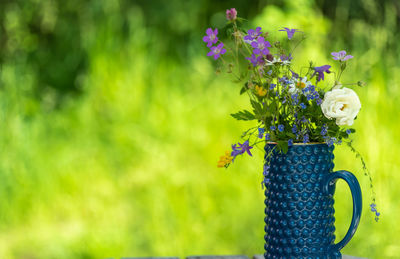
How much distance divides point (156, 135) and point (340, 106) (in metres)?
2.07

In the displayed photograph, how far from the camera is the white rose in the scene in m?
1.13

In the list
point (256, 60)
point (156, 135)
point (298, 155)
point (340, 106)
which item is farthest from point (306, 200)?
point (156, 135)

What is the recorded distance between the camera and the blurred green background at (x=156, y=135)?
2.71 meters

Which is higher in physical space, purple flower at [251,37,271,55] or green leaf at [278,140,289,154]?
purple flower at [251,37,271,55]

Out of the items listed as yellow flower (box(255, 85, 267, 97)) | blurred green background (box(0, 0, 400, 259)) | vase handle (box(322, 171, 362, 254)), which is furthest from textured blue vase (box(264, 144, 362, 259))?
blurred green background (box(0, 0, 400, 259))

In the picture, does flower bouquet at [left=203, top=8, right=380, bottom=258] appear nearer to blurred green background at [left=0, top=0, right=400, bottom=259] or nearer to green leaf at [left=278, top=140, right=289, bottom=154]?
green leaf at [left=278, top=140, right=289, bottom=154]

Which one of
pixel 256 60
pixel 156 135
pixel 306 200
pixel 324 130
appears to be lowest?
pixel 306 200

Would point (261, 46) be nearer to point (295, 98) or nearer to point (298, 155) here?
point (295, 98)

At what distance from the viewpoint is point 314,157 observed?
118 cm

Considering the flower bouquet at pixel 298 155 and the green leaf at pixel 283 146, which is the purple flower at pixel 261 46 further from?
the green leaf at pixel 283 146

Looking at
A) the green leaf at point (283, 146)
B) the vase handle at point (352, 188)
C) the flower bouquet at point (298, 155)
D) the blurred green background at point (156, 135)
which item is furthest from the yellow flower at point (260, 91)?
the blurred green background at point (156, 135)

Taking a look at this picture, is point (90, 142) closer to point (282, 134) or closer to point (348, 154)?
Result: point (348, 154)

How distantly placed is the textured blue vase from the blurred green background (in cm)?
145

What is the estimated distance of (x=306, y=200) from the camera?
3.85 feet
